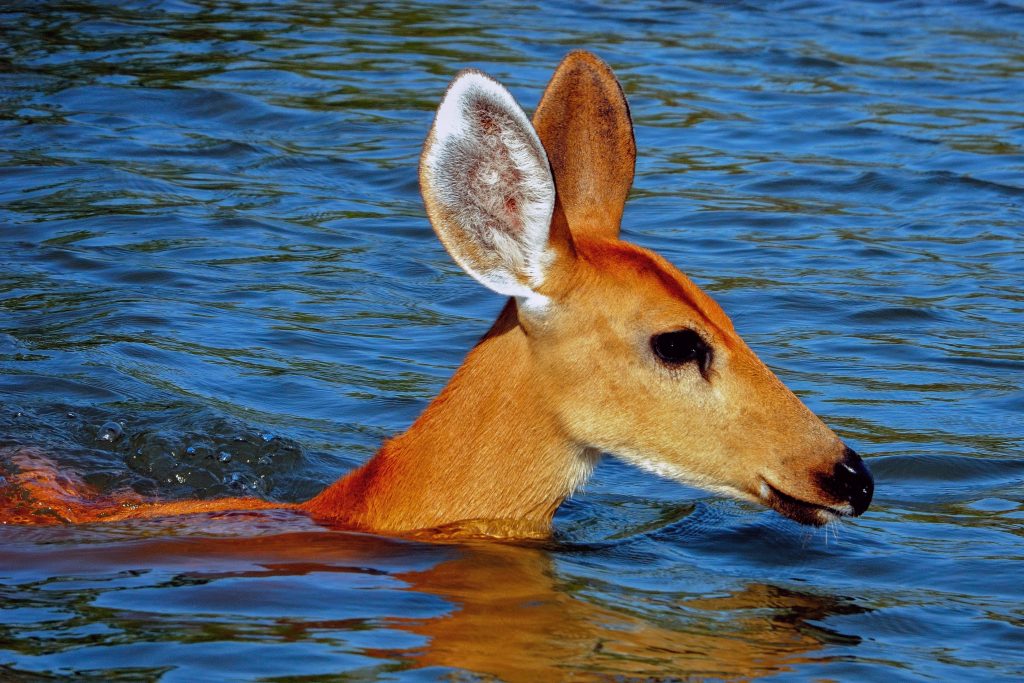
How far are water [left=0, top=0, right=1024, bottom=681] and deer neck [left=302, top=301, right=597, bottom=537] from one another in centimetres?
13

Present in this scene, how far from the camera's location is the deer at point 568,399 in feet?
16.7

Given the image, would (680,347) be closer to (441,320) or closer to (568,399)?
(568,399)

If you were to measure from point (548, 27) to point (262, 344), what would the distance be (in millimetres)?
8277

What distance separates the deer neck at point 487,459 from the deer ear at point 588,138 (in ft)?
1.95

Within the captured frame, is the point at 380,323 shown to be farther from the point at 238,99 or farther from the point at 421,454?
the point at 238,99

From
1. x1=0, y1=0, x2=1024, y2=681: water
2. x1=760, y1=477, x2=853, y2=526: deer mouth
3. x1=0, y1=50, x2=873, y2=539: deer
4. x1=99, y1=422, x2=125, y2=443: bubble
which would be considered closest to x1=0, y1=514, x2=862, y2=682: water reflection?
x1=0, y1=0, x2=1024, y2=681: water

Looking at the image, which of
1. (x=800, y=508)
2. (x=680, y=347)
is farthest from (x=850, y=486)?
(x=680, y=347)

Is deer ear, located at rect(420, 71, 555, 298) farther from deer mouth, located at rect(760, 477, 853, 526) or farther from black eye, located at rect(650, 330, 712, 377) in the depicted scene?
deer mouth, located at rect(760, 477, 853, 526)

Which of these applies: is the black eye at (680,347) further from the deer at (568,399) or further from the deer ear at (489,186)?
the deer ear at (489,186)

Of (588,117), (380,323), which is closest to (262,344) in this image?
(380,323)

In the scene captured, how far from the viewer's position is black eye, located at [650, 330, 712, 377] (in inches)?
206

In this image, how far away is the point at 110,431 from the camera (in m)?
7.64

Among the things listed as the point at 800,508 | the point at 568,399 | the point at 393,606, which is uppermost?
Result: the point at 568,399

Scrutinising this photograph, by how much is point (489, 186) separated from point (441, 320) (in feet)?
14.1
